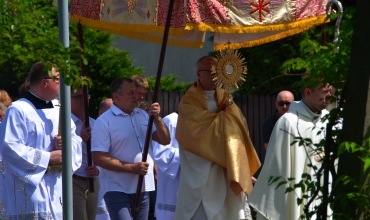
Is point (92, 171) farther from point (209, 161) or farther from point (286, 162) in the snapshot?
point (286, 162)

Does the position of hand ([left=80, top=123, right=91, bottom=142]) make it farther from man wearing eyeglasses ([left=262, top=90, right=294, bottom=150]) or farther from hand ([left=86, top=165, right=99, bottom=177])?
man wearing eyeglasses ([left=262, top=90, right=294, bottom=150])

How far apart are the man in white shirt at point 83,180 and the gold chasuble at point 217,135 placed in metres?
0.95

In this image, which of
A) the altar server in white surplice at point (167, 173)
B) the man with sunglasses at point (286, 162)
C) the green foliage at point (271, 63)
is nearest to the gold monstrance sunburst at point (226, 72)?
the man with sunglasses at point (286, 162)

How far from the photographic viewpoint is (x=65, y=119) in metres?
4.79

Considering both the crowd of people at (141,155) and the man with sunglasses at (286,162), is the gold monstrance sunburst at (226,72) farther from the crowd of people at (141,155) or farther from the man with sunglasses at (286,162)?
the man with sunglasses at (286,162)

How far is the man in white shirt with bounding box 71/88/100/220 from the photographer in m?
7.12

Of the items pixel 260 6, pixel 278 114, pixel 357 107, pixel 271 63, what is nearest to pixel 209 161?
pixel 260 6

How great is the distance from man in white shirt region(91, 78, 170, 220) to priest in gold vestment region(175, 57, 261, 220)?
0.37 m

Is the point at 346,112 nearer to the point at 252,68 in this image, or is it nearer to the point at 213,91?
the point at 213,91

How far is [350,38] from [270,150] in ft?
10.1

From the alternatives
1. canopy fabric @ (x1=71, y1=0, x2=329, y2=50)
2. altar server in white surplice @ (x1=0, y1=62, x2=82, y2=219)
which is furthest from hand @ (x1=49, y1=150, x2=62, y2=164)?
canopy fabric @ (x1=71, y1=0, x2=329, y2=50)

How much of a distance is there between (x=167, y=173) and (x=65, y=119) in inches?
140

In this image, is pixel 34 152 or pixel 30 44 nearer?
A: pixel 30 44

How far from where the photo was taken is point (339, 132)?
327 cm
